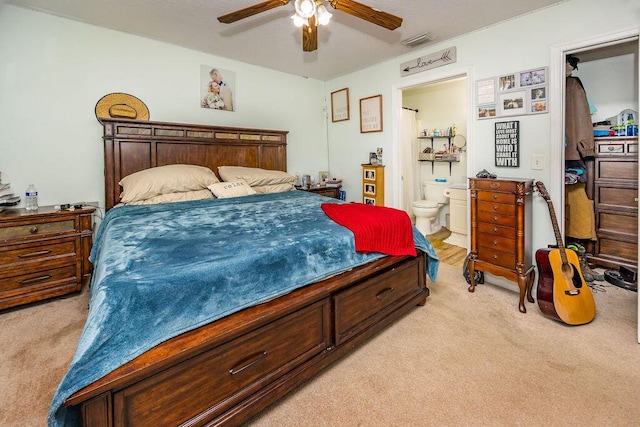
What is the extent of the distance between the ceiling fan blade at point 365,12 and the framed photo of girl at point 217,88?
7.52 ft

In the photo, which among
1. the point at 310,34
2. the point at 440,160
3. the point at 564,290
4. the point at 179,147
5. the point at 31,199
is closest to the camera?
the point at 564,290

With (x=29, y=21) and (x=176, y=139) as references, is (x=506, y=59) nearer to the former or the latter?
(x=176, y=139)

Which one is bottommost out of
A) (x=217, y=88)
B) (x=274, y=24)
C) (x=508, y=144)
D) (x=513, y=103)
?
(x=508, y=144)

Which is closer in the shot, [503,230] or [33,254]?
[33,254]

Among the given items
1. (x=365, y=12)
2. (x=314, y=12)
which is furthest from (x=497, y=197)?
(x=314, y=12)

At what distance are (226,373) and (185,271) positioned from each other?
47 cm

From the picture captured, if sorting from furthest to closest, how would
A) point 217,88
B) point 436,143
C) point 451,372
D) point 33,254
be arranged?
point 436,143, point 217,88, point 33,254, point 451,372

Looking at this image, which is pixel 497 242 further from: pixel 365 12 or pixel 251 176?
pixel 251 176

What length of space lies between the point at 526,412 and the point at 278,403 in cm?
117

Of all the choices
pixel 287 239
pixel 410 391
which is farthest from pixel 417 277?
pixel 287 239

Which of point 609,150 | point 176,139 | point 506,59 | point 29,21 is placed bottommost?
point 609,150

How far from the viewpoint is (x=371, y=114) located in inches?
171

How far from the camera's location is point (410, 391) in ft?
5.20

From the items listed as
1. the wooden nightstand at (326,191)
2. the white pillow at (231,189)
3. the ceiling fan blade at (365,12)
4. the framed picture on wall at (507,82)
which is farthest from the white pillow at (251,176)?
the framed picture on wall at (507,82)
